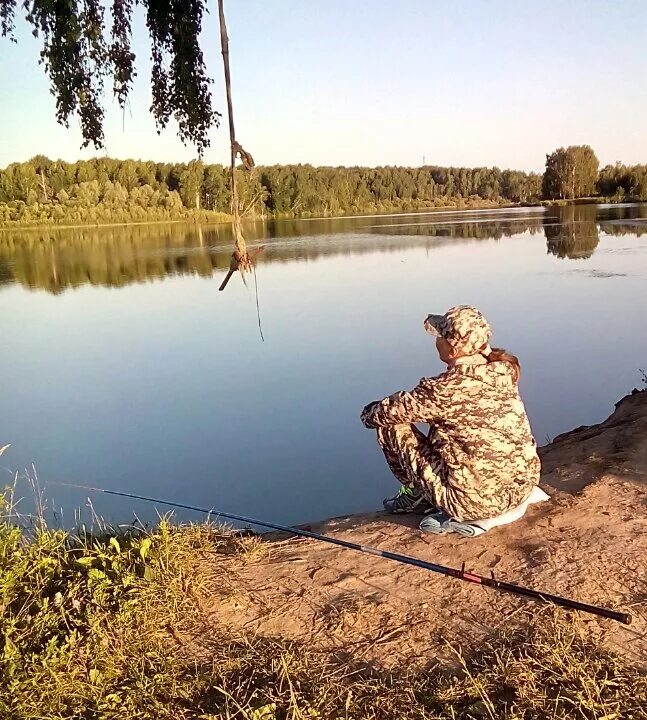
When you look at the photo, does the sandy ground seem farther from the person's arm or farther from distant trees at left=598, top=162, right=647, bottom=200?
distant trees at left=598, top=162, right=647, bottom=200

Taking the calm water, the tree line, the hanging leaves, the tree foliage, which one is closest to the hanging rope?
Answer: the hanging leaves

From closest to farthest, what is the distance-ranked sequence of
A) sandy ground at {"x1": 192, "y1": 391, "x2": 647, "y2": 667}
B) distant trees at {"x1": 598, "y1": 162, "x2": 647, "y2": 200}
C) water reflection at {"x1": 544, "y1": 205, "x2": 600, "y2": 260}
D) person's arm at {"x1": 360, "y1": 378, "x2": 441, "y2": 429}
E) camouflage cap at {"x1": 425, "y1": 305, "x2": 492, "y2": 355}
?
sandy ground at {"x1": 192, "y1": 391, "x2": 647, "y2": 667} → camouflage cap at {"x1": 425, "y1": 305, "x2": 492, "y2": 355} → person's arm at {"x1": 360, "y1": 378, "x2": 441, "y2": 429} → water reflection at {"x1": 544, "y1": 205, "x2": 600, "y2": 260} → distant trees at {"x1": 598, "y1": 162, "x2": 647, "y2": 200}

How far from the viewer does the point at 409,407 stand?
2.99 metres

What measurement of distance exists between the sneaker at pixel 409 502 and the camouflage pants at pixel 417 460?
0.28 meters

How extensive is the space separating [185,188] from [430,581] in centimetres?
6077

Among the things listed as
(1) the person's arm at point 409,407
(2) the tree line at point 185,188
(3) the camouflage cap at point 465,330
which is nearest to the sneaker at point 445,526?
(1) the person's arm at point 409,407

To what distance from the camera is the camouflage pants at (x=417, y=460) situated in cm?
312

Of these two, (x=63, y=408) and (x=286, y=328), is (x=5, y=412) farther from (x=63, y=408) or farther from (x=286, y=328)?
(x=286, y=328)

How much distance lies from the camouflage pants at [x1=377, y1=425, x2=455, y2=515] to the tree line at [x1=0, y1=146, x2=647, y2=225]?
3690cm

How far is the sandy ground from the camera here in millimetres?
2418

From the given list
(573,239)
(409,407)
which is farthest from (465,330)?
(573,239)

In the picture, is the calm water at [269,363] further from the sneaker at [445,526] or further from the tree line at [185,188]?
the tree line at [185,188]

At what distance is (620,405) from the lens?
663 cm

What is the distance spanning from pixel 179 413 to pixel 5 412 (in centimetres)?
224
